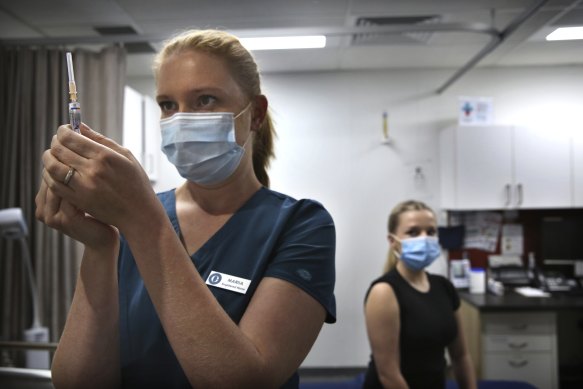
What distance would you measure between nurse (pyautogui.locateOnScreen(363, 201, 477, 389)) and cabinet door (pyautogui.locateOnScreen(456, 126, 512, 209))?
3.65 feet

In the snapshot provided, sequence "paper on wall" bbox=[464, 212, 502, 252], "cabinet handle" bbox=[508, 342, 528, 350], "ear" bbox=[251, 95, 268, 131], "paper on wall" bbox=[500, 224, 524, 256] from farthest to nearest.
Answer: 1. "paper on wall" bbox=[464, 212, 502, 252]
2. "paper on wall" bbox=[500, 224, 524, 256]
3. "cabinet handle" bbox=[508, 342, 528, 350]
4. "ear" bbox=[251, 95, 268, 131]

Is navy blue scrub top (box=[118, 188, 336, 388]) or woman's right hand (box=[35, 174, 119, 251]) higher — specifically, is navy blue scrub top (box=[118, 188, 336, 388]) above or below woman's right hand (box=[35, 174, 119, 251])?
below

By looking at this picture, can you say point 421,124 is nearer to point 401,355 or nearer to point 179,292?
→ point 401,355

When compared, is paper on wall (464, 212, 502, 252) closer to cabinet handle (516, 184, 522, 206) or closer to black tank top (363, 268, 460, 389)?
cabinet handle (516, 184, 522, 206)

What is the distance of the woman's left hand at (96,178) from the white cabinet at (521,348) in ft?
4.91

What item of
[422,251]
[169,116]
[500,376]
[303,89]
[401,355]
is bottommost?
[500,376]

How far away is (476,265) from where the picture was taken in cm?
319

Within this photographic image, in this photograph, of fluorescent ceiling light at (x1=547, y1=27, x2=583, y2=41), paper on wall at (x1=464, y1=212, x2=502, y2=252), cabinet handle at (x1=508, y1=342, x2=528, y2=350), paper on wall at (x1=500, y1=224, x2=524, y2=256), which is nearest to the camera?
fluorescent ceiling light at (x1=547, y1=27, x2=583, y2=41)

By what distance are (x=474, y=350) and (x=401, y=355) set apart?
123 centimetres

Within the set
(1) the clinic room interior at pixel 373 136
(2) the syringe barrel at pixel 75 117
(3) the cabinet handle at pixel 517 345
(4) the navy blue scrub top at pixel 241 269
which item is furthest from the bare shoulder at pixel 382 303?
(2) the syringe barrel at pixel 75 117

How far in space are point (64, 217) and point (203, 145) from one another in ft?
0.77

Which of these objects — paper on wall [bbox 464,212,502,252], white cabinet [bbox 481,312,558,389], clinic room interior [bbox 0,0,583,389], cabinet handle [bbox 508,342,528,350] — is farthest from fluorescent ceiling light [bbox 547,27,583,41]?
paper on wall [bbox 464,212,502,252]

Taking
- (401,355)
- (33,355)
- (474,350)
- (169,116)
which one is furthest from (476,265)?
(169,116)

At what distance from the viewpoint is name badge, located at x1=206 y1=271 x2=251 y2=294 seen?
55 centimetres
